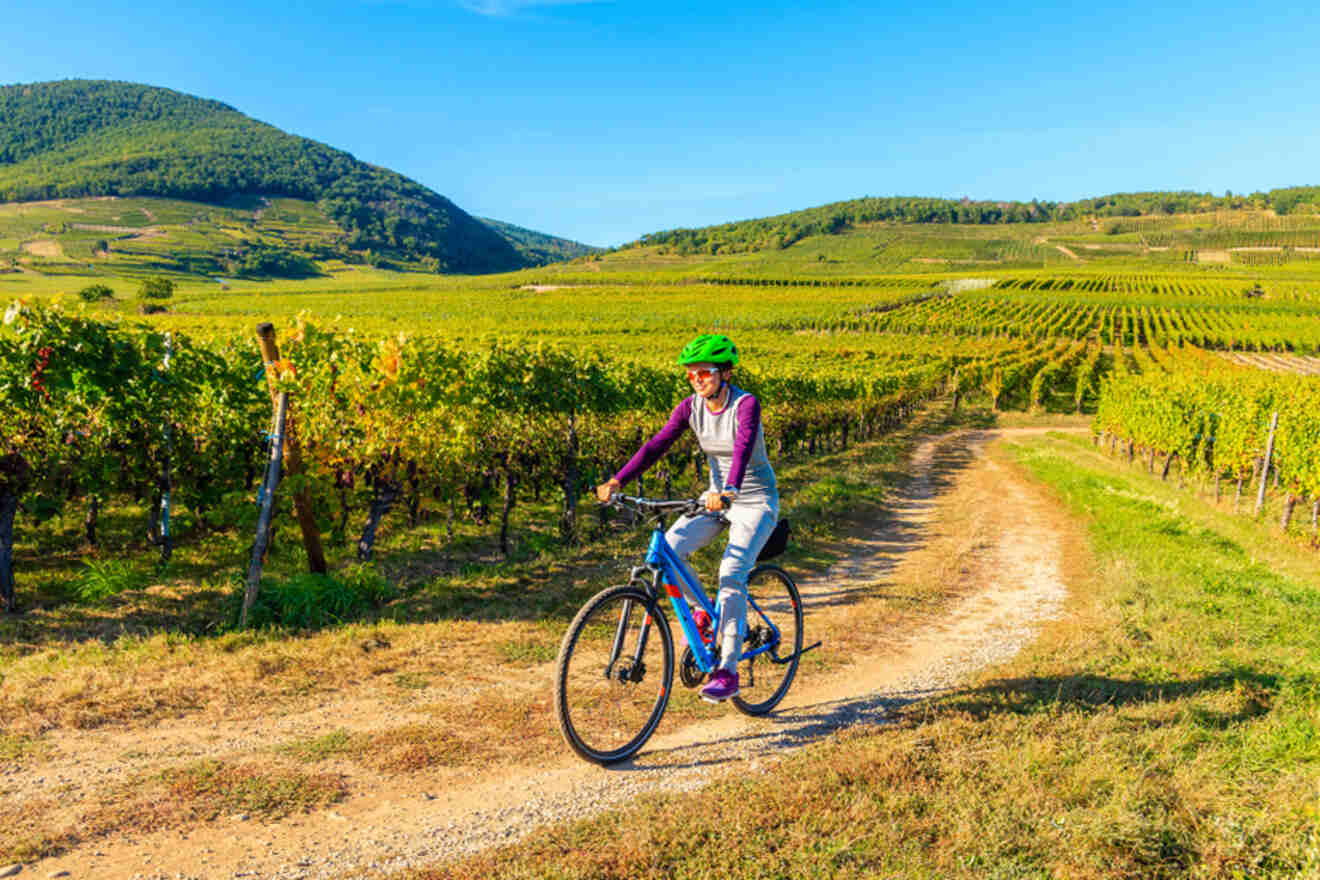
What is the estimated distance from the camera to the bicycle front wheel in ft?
14.9

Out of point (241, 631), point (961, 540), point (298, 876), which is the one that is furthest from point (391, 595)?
point (961, 540)

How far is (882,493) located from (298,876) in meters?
17.3

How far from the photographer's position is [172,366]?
364 inches

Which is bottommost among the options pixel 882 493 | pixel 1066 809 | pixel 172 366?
pixel 882 493

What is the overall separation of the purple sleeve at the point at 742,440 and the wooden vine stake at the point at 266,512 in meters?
5.46

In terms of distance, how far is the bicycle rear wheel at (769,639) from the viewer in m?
5.66

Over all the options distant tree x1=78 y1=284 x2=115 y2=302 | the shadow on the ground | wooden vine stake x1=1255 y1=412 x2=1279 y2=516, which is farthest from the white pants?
distant tree x1=78 y1=284 x2=115 y2=302

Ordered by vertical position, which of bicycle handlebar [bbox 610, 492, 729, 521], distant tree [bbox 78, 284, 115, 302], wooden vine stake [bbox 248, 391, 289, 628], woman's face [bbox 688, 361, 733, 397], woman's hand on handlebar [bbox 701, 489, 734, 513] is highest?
distant tree [bbox 78, 284, 115, 302]

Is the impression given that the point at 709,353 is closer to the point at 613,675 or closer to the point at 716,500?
the point at 716,500

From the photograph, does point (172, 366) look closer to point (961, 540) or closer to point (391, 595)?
point (391, 595)

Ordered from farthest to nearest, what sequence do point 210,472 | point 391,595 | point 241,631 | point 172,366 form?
point 210,472, point 172,366, point 391,595, point 241,631

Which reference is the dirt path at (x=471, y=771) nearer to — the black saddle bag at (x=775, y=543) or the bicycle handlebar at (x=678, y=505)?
the black saddle bag at (x=775, y=543)

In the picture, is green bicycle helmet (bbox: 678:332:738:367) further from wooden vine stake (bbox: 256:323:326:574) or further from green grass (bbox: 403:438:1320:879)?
wooden vine stake (bbox: 256:323:326:574)

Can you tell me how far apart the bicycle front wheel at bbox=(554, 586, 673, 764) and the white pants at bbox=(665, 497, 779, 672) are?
410mm
